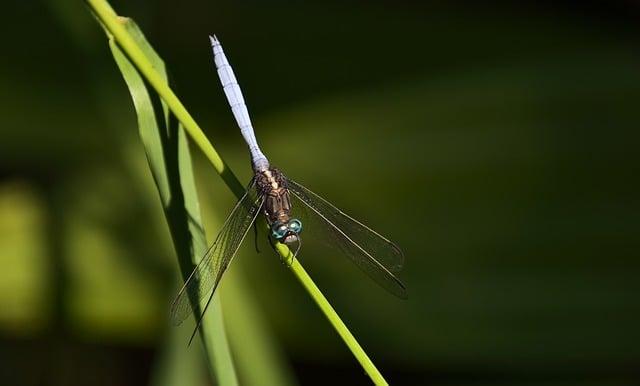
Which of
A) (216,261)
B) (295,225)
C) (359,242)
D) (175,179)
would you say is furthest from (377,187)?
(175,179)

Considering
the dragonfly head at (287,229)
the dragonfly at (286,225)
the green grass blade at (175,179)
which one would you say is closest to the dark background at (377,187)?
the dragonfly at (286,225)

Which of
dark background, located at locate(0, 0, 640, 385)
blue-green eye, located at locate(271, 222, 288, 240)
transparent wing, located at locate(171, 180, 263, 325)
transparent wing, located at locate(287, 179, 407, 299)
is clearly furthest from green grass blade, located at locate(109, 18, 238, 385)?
dark background, located at locate(0, 0, 640, 385)

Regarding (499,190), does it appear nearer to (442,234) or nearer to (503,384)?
(442,234)

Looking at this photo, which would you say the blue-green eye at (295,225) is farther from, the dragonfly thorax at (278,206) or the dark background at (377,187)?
the dark background at (377,187)

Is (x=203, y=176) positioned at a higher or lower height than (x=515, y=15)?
lower

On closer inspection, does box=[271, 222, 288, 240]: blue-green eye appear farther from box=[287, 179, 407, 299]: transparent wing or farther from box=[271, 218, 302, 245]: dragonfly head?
box=[287, 179, 407, 299]: transparent wing

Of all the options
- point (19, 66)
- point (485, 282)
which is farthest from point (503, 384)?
point (19, 66)

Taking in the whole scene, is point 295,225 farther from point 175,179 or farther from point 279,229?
point 175,179
